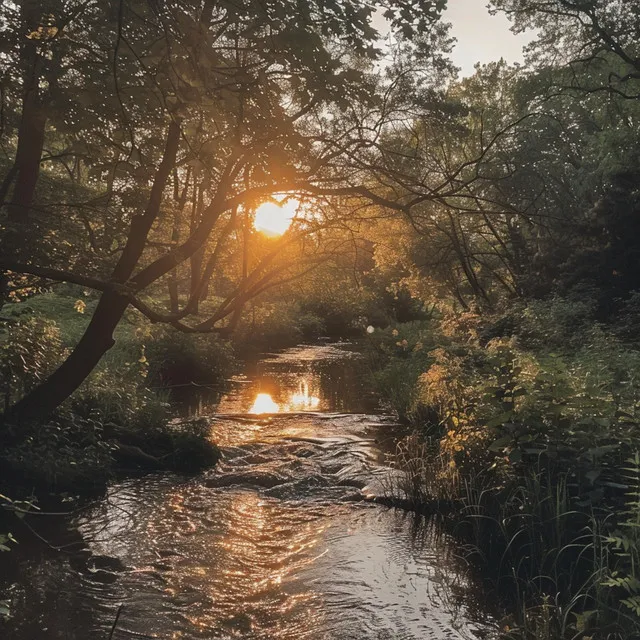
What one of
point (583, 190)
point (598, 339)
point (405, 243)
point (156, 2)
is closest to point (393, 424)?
point (598, 339)

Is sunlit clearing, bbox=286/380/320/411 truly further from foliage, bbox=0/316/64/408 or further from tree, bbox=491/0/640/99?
tree, bbox=491/0/640/99

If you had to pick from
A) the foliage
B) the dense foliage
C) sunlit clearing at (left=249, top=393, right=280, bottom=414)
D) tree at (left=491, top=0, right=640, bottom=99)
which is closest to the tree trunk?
the dense foliage

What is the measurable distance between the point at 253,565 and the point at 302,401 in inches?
378

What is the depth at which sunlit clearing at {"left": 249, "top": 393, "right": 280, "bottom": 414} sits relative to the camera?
14.5 metres

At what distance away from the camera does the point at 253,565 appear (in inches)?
253

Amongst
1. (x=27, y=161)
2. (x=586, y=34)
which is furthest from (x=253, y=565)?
(x=586, y=34)

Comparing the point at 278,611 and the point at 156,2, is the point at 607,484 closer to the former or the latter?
the point at 278,611

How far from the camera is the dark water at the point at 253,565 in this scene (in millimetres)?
5172

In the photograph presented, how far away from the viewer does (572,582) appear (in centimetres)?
547

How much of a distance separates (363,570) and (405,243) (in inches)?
614

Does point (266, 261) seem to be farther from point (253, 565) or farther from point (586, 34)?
point (586, 34)

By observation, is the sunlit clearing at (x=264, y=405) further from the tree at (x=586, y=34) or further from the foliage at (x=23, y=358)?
the tree at (x=586, y=34)

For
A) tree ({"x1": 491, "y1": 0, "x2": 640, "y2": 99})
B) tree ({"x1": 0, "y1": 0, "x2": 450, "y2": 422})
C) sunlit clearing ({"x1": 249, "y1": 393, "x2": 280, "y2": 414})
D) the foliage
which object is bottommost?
sunlit clearing ({"x1": 249, "y1": 393, "x2": 280, "y2": 414})

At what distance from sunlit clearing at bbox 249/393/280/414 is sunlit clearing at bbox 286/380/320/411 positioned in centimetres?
37
